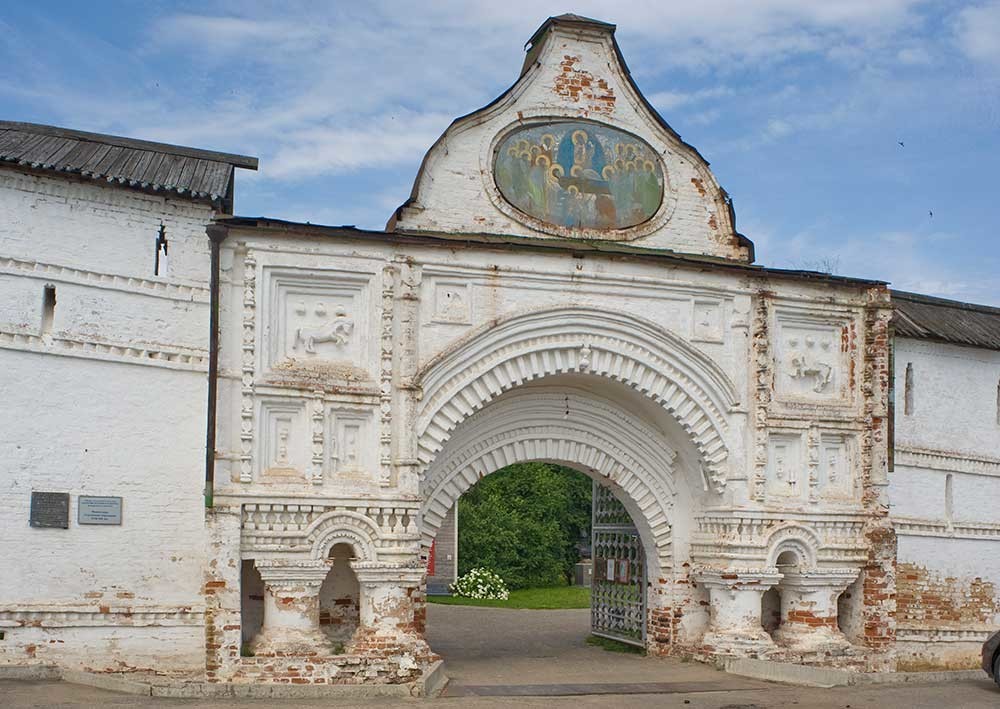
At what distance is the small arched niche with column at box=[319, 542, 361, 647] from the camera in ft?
38.6

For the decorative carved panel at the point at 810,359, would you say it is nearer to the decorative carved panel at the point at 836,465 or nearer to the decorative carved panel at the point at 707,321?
the decorative carved panel at the point at 836,465

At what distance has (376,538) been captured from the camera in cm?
1148

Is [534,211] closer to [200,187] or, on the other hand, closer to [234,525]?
[200,187]

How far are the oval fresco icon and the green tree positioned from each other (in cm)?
Result: 1502

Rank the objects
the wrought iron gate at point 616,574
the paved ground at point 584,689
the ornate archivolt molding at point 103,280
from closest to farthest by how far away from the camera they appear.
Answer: the paved ground at point 584,689 < the ornate archivolt molding at point 103,280 < the wrought iron gate at point 616,574

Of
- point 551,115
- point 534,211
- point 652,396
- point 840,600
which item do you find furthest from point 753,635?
point 551,115

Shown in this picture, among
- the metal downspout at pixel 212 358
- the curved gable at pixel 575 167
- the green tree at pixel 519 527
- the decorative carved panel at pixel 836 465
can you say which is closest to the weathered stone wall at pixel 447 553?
the green tree at pixel 519 527

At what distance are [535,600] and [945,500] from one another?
35.8ft

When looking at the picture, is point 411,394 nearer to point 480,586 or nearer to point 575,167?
point 575,167

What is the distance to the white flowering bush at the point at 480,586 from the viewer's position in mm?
24859

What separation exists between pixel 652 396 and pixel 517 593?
15.3 m

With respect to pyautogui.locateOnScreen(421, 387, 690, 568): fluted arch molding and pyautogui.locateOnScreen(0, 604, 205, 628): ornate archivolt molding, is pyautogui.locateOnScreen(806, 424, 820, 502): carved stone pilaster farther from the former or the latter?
pyautogui.locateOnScreen(0, 604, 205, 628): ornate archivolt molding

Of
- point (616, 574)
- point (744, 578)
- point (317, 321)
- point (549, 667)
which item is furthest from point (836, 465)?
point (317, 321)

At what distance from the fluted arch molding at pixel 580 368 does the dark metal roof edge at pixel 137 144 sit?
3.18 meters
